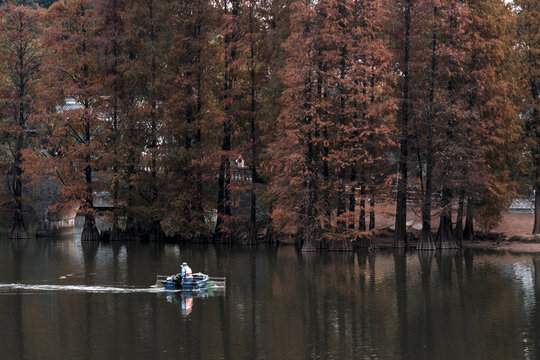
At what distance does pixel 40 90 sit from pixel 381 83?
26736 mm

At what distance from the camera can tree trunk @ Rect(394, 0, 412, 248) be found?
65812mm

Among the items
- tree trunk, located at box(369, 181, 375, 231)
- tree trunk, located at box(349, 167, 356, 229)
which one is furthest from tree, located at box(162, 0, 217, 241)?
tree trunk, located at box(369, 181, 375, 231)

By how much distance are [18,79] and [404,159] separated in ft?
103

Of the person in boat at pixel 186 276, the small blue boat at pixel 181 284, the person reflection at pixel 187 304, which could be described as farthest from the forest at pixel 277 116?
the person reflection at pixel 187 304

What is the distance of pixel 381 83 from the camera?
6775 cm

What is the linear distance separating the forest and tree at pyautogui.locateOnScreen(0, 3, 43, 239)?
152 millimetres

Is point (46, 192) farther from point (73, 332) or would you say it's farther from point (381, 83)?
point (73, 332)

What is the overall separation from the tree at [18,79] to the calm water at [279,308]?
517 inches

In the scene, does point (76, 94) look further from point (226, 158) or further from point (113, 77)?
point (226, 158)

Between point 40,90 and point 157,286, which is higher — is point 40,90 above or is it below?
above

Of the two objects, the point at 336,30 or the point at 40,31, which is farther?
the point at 40,31

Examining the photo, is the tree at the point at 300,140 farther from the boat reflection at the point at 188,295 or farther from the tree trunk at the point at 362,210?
the boat reflection at the point at 188,295

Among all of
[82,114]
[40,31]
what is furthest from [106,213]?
[40,31]

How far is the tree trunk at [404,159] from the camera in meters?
65.8
